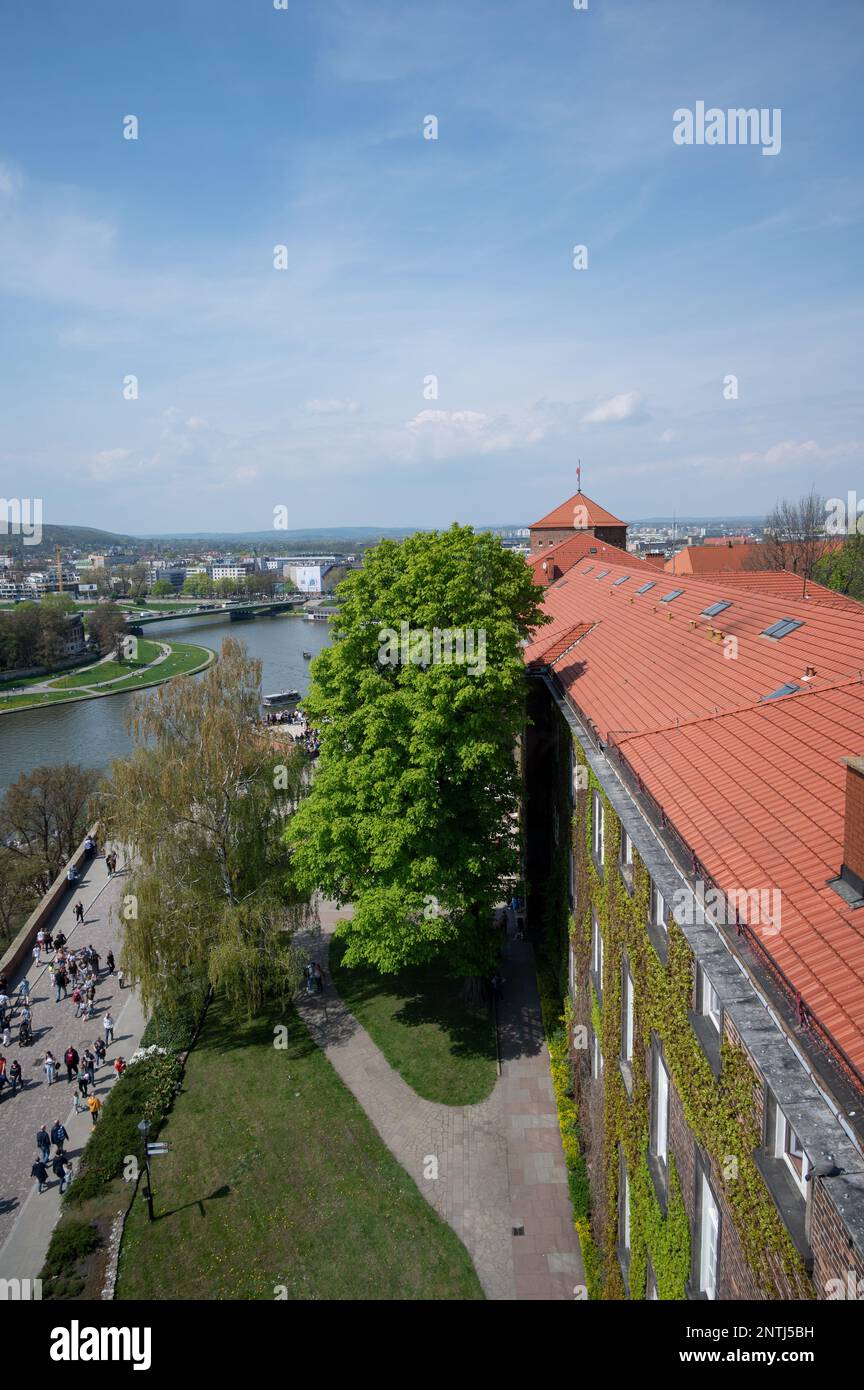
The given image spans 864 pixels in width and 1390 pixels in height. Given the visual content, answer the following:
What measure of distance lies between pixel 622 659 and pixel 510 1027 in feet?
35.8

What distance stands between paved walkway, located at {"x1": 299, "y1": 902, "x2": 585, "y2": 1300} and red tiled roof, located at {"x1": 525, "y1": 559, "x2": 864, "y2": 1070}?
9.38m

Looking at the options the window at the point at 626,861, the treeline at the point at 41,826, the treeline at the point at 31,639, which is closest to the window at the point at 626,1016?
the window at the point at 626,861

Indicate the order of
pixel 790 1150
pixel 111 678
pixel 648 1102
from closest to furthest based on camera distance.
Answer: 1. pixel 790 1150
2. pixel 648 1102
3. pixel 111 678

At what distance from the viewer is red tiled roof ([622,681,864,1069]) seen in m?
8.02

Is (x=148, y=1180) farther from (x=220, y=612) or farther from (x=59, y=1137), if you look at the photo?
(x=220, y=612)

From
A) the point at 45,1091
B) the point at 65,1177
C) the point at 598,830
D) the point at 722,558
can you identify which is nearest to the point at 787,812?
the point at 598,830

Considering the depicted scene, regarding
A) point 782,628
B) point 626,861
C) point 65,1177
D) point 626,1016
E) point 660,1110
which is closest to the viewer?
point 660,1110

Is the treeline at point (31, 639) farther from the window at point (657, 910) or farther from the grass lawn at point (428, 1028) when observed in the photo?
the window at point (657, 910)

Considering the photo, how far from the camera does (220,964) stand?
24.1 m

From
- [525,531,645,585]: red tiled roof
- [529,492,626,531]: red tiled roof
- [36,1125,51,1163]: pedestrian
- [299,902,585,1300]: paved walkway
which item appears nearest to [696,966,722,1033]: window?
[299,902,585,1300]: paved walkway

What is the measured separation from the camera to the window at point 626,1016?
1485 centimetres

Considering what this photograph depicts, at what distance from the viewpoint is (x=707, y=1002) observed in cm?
1039

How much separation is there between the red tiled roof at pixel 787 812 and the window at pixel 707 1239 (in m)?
3.39

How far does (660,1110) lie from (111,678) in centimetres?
9966
